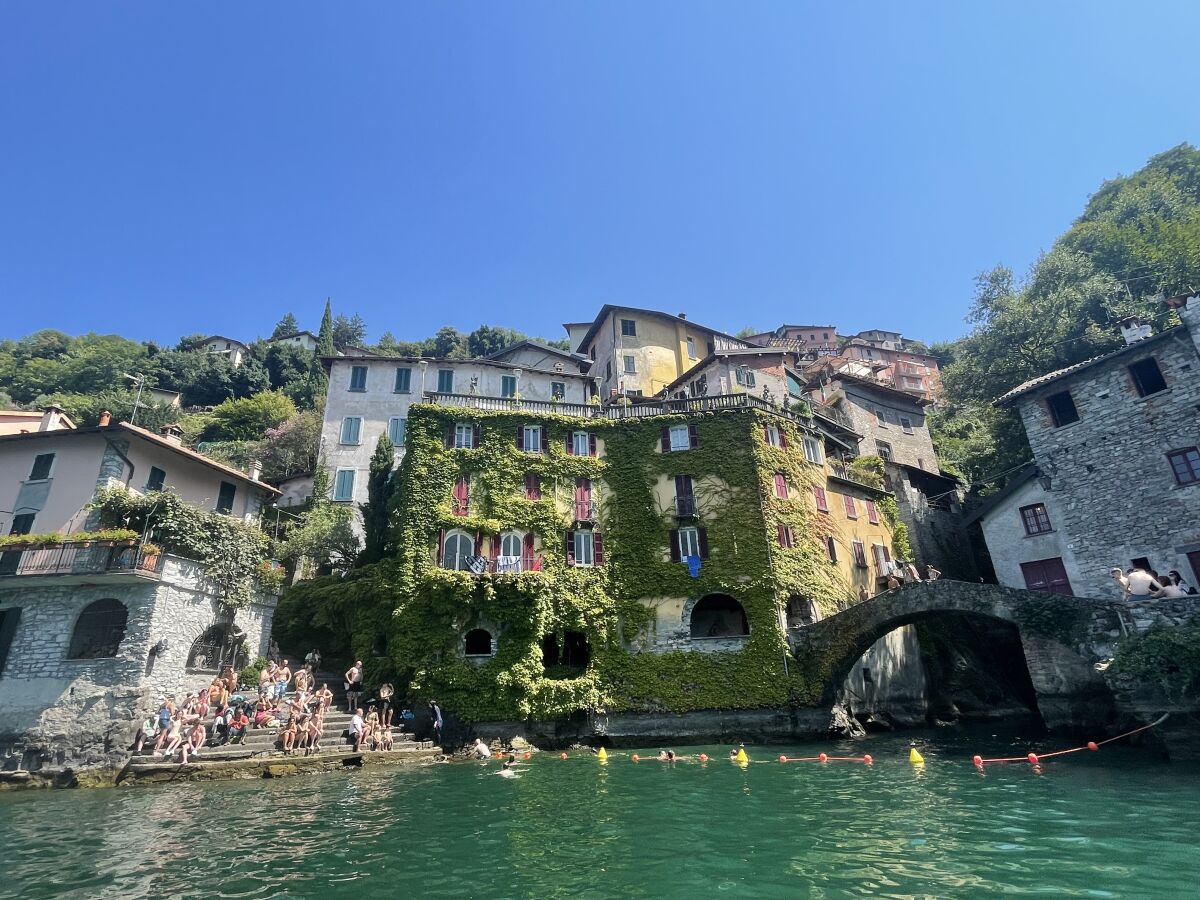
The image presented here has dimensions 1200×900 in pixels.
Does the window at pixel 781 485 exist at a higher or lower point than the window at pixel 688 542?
higher

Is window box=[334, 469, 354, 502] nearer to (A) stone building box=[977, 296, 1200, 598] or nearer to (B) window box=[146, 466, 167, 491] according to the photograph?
(B) window box=[146, 466, 167, 491]

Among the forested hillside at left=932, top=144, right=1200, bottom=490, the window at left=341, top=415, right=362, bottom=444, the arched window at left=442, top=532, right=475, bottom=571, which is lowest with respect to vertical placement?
the arched window at left=442, top=532, right=475, bottom=571

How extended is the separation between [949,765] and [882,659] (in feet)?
47.2

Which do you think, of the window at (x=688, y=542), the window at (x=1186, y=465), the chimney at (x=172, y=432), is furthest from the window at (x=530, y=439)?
the window at (x=1186, y=465)

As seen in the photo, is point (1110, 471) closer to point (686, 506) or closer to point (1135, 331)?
point (1135, 331)

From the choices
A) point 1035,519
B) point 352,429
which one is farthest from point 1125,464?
point 352,429

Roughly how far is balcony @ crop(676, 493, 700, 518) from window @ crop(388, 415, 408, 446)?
19.2m

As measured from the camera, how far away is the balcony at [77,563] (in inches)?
930

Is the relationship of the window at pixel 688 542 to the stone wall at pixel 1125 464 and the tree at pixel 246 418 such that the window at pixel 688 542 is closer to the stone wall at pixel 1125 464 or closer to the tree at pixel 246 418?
the stone wall at pixel 1125 464

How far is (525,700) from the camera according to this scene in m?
27.2

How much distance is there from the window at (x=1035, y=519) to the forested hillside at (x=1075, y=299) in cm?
1011

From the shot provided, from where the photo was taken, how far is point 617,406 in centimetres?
3553

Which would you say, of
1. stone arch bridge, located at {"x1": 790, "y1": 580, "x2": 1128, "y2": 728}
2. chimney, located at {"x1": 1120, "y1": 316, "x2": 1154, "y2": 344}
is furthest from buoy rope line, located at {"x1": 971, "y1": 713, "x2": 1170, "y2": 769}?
chimney, located at {"x1": 1120, "y1": 316, "x2": 1154, "y2": 344}

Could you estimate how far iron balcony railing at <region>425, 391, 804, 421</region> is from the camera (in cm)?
3388
